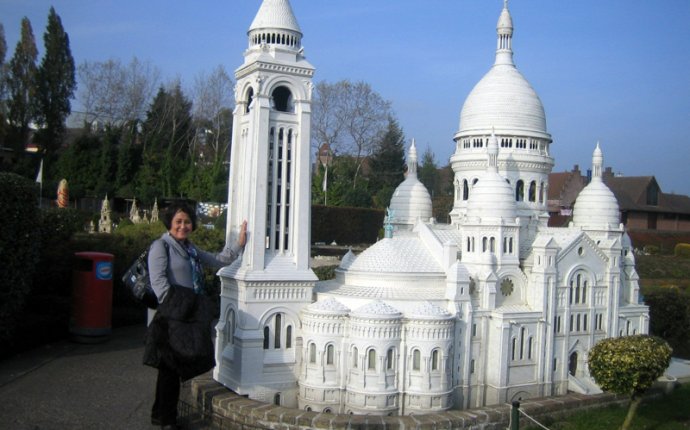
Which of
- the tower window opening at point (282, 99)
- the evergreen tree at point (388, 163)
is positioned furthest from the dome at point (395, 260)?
the evergreen tree at point (388, 163)

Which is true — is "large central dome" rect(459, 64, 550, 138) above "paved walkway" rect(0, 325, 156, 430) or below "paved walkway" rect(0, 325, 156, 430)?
above

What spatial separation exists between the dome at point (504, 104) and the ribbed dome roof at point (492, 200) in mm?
5542

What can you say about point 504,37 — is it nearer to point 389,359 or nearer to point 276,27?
point 276,27

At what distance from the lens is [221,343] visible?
933 inches

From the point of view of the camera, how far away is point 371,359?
22250mm

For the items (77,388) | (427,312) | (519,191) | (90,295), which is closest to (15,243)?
(90,295)

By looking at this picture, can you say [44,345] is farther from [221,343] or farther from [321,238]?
[321,238]

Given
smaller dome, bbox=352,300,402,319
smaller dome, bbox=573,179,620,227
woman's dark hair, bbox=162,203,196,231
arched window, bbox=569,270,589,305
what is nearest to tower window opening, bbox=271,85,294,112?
smaller dome, bbox=352,300,402,319

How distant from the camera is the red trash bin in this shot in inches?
936

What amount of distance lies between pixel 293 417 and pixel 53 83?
160 feet

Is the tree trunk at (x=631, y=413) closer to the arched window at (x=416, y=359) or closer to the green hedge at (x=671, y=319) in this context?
the arched window at (x=416, y=359)

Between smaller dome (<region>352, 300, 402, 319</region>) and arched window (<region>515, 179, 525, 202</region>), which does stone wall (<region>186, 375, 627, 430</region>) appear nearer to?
smaller dome (<region>352, 300, 402, 319</region>)

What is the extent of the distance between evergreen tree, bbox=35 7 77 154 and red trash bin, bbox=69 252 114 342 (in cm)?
3640

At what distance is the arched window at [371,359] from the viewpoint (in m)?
22.1
